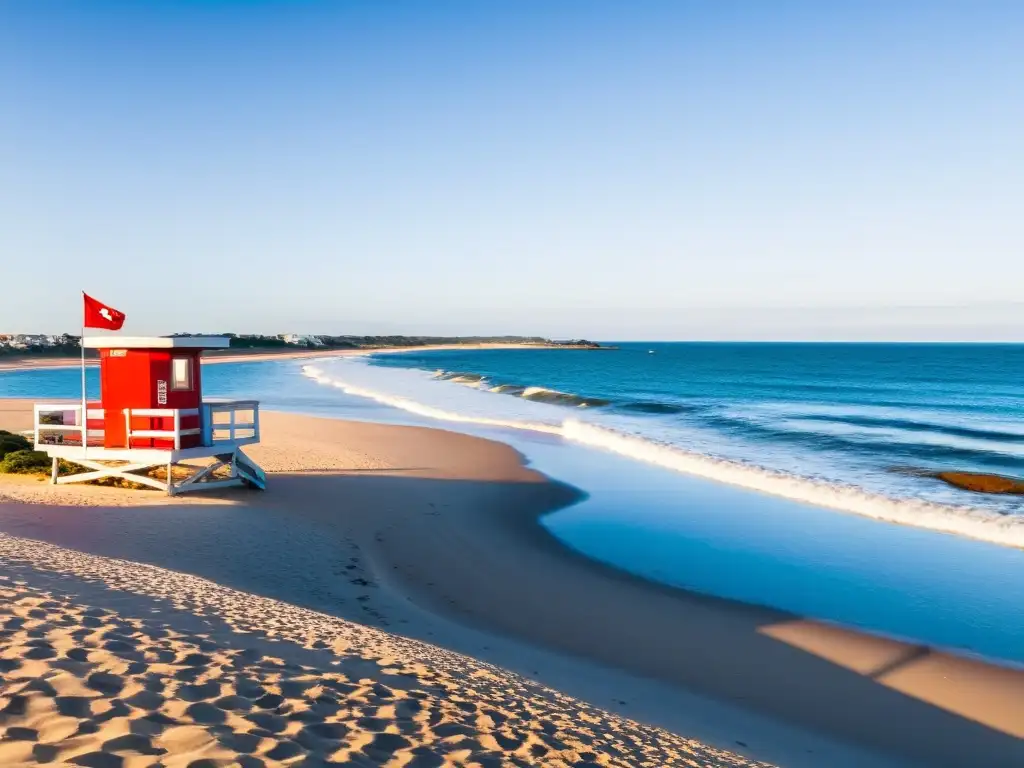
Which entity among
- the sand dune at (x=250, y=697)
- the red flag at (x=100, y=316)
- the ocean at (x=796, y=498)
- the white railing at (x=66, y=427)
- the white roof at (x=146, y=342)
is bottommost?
the ocean at (x=796, y=498)

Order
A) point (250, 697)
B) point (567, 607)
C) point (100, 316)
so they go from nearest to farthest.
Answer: point (250, 697)
point (567, 607)
point (100, 316)

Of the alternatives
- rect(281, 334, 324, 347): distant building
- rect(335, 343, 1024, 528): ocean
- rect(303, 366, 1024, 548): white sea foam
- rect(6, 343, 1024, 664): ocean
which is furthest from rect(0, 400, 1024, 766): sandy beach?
rect(281, 334, 324, 347): distant building

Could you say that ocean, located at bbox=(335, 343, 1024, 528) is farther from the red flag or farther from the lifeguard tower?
the red flag

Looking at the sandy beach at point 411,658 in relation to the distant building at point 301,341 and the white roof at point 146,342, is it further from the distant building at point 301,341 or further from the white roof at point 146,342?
the distant building at point 301,341

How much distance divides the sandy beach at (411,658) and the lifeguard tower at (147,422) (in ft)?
2.78

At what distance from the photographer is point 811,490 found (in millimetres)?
18000

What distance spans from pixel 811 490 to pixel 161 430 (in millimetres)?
14764

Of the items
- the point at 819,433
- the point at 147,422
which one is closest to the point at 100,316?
the point at 147,422

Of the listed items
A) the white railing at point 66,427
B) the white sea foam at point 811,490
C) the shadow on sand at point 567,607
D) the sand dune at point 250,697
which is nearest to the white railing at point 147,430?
the white railing at point 66,427

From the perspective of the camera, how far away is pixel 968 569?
12164mm

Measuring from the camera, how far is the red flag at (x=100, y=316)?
13555mm

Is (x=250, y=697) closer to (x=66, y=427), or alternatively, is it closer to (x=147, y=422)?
(x=147, y=422)

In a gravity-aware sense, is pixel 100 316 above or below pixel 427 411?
above

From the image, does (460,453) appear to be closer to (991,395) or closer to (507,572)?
(507,572)
